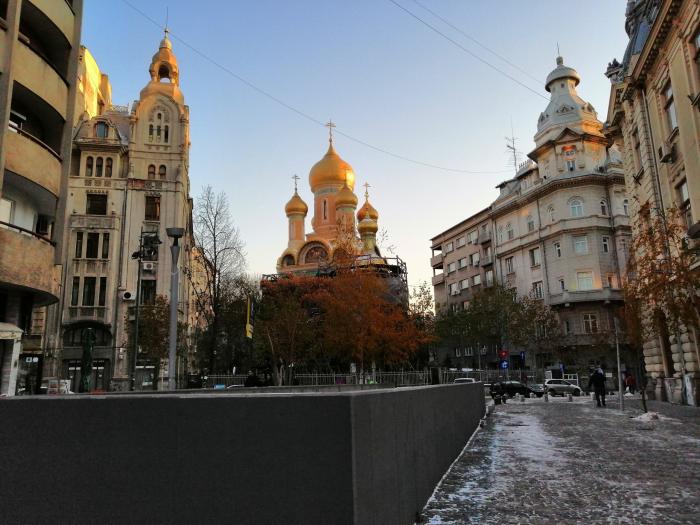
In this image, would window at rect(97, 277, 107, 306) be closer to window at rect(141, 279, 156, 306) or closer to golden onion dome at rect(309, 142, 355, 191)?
window at rect(141, 279, 156, 306)

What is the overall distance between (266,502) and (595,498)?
4.54 meters

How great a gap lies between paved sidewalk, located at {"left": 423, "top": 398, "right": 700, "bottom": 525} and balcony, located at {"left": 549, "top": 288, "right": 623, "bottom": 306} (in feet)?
121

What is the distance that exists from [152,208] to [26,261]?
26841mm

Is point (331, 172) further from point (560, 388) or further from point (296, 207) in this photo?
point (560, 388)

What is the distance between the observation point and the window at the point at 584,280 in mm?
48281

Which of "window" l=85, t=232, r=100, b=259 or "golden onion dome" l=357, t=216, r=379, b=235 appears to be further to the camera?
"golden onion dome" l=357, t=216, r=379, b=235

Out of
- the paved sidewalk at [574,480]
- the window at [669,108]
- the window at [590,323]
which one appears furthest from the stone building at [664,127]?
the window at [590,323]

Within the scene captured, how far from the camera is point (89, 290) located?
1537 inches

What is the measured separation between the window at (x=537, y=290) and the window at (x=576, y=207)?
699cm

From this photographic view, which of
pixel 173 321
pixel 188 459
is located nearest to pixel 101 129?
pixel 173 321

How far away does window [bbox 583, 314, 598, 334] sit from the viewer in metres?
47.0

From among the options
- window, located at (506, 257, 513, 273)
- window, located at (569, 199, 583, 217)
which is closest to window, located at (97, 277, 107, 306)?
window, located at (506, 257, 513, 273)

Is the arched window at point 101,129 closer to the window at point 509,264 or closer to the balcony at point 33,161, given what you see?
the balcony at point 33,161

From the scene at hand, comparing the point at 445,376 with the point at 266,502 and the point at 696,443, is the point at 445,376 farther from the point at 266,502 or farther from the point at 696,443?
the point at 266,502
